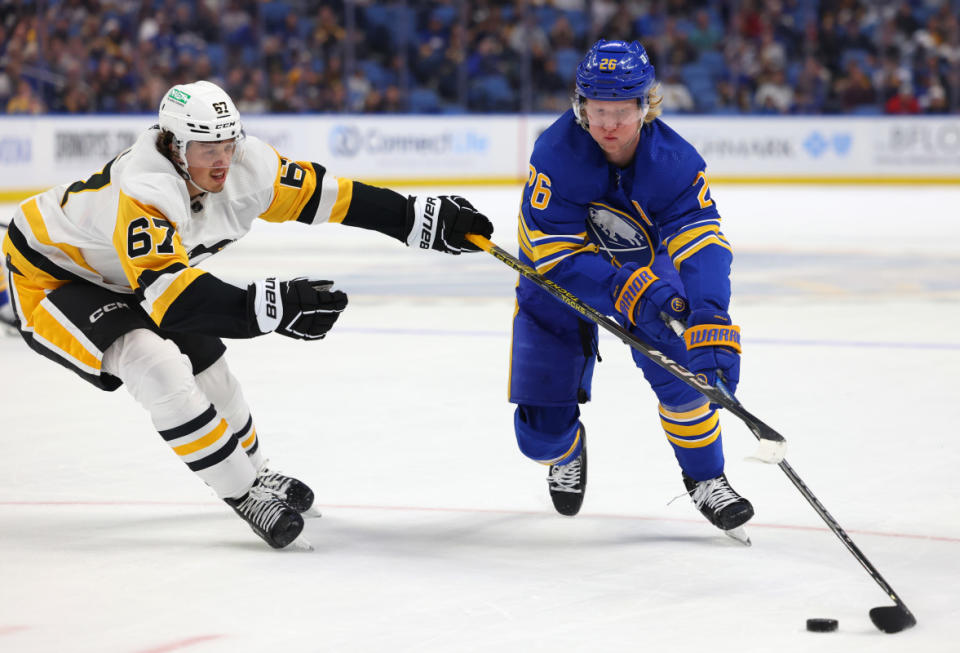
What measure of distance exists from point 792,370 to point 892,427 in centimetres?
108

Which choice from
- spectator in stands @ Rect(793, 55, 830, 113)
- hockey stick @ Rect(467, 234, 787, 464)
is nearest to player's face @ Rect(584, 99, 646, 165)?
hockey stick @ Rect(467, 234, 787, 464)

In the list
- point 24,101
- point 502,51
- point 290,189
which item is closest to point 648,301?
point 290,189

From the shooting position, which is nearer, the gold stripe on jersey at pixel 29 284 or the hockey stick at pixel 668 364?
the hockey stick at pixel 668 364

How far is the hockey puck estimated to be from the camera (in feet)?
8.19

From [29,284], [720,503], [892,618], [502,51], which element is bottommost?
[502,51]

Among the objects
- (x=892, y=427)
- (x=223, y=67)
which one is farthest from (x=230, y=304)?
(x=223, y=67)

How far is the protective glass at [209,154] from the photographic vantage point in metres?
2.98

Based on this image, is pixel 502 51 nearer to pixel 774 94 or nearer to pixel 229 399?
pixel 774 94

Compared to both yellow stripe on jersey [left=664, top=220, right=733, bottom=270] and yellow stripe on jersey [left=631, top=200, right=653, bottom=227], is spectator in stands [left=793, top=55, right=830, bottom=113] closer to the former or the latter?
yellow stripe on jersey [left=631, top=200, right=653, bottom=227]

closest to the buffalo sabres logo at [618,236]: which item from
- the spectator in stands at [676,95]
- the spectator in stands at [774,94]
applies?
the spectator in stands at [676,95]

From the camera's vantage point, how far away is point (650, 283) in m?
3.03

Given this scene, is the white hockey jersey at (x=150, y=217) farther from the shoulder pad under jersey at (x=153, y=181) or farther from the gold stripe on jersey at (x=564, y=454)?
the gold stripe on jersey at (x=564, y=454)

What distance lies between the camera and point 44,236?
3.17 meters

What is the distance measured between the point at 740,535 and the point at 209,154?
1.53 m
